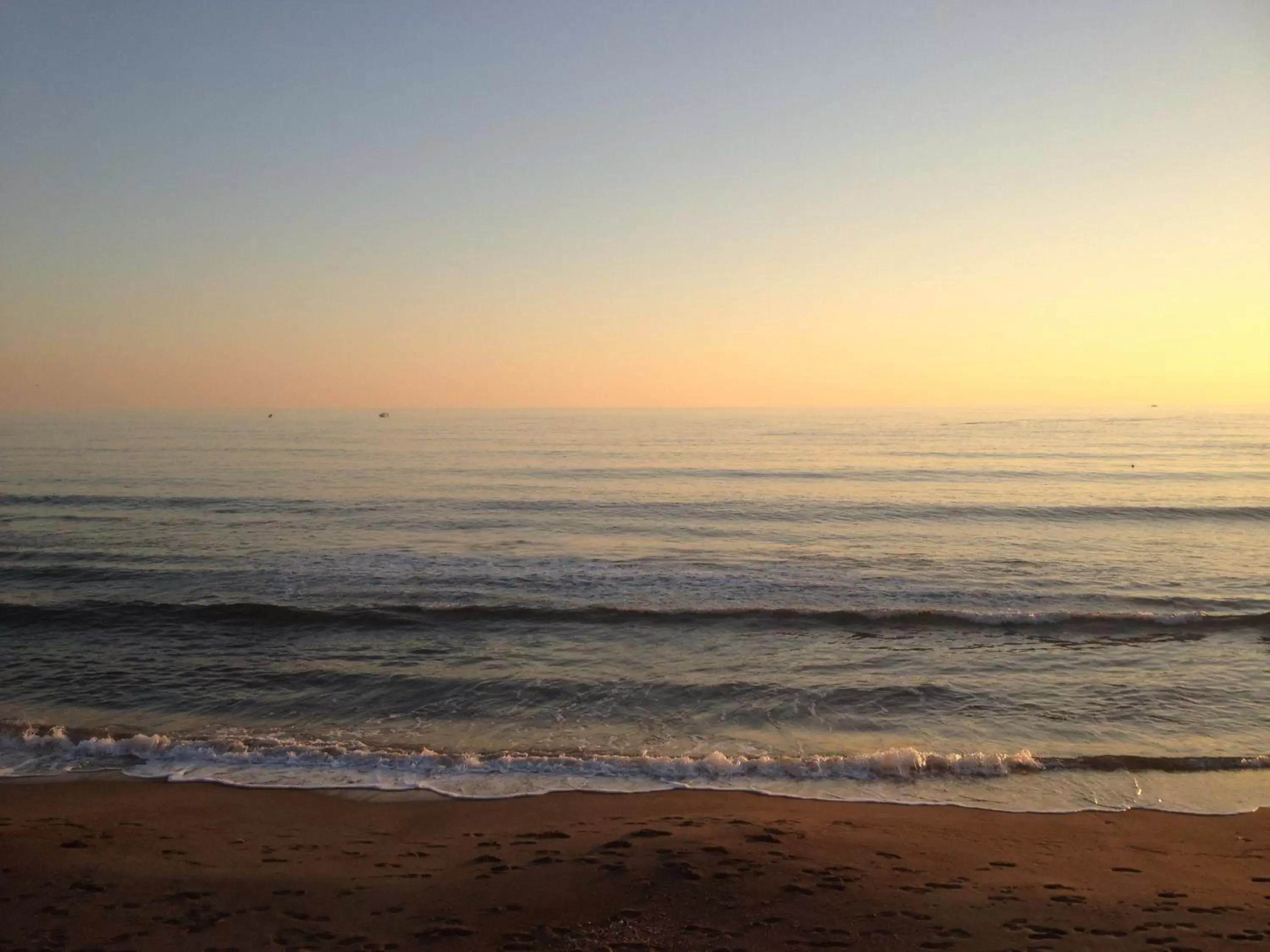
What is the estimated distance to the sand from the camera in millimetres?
5586

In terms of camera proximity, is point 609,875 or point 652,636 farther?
point 652,636

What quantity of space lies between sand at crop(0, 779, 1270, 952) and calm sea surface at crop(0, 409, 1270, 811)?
2.38 ft

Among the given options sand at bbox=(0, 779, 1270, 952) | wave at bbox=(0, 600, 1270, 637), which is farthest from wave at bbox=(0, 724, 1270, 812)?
wave at bbox=(0, 600, 1270, 637)

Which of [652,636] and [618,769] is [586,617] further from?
[618,769]

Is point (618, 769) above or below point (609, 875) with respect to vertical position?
below

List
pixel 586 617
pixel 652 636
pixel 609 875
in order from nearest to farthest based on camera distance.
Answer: pixel 609 875 < pixel 652 636 < pixel 586 617

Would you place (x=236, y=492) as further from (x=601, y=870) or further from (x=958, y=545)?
(x=601, y=870)

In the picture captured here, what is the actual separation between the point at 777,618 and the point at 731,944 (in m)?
10.9

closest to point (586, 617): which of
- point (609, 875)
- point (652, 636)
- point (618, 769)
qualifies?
point (652, 636)

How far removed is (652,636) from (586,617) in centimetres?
176

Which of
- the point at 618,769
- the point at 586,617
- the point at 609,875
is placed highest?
the point at 609,875

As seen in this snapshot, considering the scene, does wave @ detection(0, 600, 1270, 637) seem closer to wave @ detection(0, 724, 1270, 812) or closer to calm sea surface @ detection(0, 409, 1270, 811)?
calm sea surface @ detection(0, 409, 1270, 811)

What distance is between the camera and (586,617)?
16094mm

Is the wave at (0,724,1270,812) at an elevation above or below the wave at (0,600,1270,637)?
below
